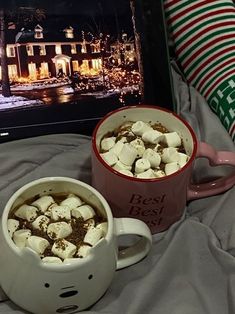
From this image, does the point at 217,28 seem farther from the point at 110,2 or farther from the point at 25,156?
the point at 25,156

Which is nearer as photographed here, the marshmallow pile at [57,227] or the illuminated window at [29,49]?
the marshmallow pile at [57,227]

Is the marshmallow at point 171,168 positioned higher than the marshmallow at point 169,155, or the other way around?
the marshmallow at point 169,155

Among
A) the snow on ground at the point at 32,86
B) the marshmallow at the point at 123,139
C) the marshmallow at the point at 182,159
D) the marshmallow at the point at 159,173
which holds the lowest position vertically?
the marshmallow at the point at 159,173

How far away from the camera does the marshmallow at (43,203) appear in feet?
1.75

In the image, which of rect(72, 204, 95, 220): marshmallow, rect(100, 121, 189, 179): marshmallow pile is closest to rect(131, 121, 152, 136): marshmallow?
rect(100, 121, 189, 179): marshmallow pile

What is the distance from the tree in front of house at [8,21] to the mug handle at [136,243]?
9.0 inches

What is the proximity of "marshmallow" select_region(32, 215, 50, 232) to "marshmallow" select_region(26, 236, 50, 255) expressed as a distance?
2cm

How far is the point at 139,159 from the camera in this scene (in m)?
0.56

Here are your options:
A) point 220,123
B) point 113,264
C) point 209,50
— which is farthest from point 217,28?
point 113,264

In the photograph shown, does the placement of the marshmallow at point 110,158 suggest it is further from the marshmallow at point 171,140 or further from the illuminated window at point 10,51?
the illuminated window at point 10,51

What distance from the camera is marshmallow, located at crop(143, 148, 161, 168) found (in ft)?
1.84

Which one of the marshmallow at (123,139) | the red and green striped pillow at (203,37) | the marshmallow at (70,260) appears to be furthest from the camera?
the red and green striped pillow at (203,37)

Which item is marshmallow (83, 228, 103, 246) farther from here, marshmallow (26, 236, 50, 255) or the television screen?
the television screen

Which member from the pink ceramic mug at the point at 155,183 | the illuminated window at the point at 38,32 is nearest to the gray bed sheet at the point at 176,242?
the pink ceramic mug at the point at 155,183
